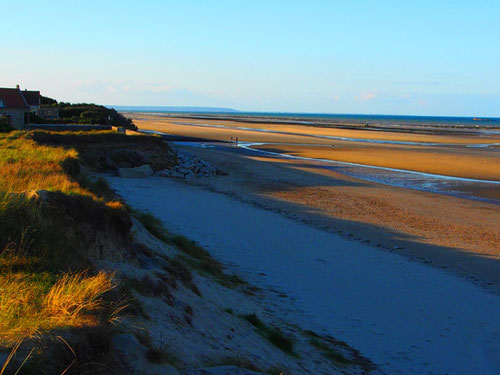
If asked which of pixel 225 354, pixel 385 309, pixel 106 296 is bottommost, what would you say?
pixel 385 309

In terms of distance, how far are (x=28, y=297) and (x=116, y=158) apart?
22359mm

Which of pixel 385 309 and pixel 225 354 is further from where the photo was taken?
pixel 385 309

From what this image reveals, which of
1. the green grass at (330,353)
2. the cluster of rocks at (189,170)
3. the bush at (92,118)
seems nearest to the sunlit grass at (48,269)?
the green grass at (330,353)

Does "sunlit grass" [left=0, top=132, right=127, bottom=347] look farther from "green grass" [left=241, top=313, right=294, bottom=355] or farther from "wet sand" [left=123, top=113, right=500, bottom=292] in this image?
"wet sand" [left=123, top=113, right=500, bottom=292]

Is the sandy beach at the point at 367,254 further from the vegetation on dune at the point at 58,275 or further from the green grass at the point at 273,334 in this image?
the vegetation on dune at the point at 58,275

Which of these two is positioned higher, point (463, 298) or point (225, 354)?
point (225, 354)

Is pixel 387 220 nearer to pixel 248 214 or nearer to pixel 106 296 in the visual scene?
pixel 248 214

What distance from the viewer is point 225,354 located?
5.42m

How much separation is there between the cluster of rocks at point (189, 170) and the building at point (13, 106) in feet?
49.3

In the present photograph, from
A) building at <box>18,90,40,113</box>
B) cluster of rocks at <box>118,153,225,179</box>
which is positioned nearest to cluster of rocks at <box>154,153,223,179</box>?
cluster of rocks at <box>118,153,225,179</box>

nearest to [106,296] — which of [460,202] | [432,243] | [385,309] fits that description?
[385,309]

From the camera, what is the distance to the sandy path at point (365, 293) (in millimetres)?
7758

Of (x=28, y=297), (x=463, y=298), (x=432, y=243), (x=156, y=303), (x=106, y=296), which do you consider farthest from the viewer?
(x=432, y=243)

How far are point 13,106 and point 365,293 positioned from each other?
37.8 meters
